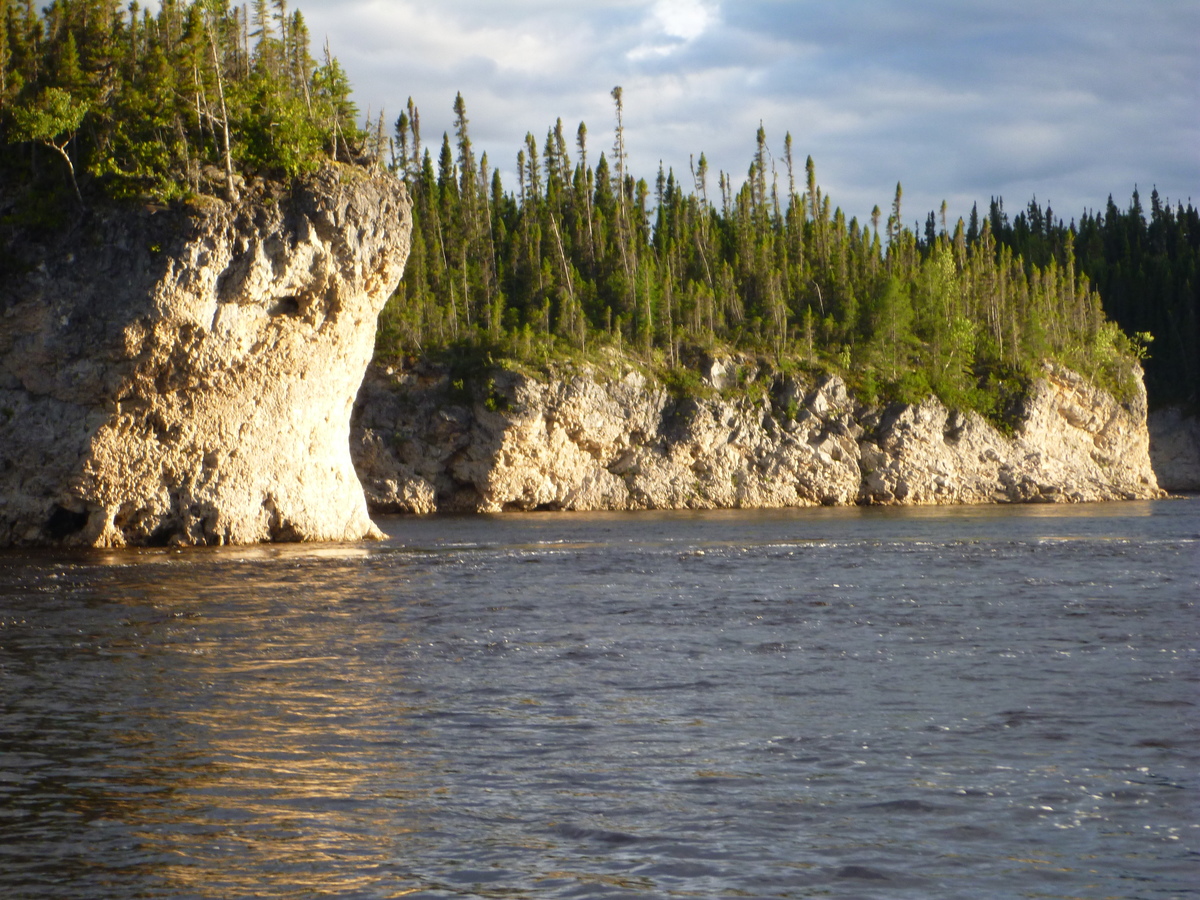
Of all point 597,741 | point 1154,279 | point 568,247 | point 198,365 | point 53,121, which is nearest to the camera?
point 597,741

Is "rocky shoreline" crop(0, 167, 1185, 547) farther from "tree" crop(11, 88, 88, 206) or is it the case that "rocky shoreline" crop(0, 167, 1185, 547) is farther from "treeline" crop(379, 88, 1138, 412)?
"treeline" crop(379, 88, 1138, 412)

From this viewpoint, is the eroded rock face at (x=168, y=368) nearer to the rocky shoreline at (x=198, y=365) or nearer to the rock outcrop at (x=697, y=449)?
the rocky shoreline at (x=198, y=365)

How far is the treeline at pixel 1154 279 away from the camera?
492ft

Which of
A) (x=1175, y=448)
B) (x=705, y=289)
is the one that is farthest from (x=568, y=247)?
(x=1175, y=448)

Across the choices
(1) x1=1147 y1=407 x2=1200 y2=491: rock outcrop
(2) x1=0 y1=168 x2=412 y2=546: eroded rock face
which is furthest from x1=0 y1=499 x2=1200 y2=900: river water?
(1) x1=1147 y1=407 x2=1200 y2=491: rock outcrop

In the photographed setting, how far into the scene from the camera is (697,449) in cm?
9244

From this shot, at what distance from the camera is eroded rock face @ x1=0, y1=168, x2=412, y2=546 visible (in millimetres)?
42688

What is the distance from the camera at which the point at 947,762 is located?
14.2 metres

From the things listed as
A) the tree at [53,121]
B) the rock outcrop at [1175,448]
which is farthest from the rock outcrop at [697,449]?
the tree at [53,121]

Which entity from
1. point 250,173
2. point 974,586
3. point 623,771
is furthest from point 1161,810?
point 250,173

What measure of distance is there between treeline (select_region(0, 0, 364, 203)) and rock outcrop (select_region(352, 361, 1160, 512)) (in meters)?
32.0

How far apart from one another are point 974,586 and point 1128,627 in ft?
28.2

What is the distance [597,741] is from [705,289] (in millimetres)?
101606

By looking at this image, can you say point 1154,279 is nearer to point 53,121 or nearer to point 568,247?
point 568,247
